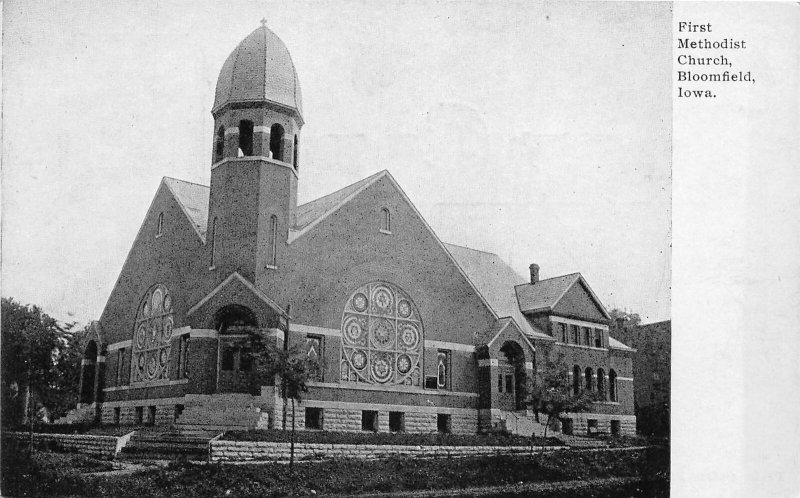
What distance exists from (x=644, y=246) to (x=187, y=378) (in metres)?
9.36

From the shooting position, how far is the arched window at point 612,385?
18.7 m

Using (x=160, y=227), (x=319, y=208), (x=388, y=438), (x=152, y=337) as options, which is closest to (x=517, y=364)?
(x=388, y=438)

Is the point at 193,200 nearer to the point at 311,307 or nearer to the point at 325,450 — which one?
the point at 311,307

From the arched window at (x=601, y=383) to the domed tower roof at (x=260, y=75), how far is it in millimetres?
8681

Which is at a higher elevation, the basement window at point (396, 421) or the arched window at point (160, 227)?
the arched window at point (160, 227)

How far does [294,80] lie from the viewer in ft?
53.1

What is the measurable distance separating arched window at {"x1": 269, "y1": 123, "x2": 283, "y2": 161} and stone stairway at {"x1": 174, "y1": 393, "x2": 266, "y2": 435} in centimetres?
484

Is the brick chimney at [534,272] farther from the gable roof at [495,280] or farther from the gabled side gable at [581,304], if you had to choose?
the gabled side gable at [581,304]

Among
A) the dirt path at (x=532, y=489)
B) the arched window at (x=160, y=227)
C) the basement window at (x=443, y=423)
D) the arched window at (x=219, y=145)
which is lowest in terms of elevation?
the dirt path at (x=532, y=489)

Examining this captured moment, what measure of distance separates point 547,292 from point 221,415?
24.5ft

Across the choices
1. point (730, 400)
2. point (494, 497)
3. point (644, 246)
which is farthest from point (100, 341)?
point (730, 400)

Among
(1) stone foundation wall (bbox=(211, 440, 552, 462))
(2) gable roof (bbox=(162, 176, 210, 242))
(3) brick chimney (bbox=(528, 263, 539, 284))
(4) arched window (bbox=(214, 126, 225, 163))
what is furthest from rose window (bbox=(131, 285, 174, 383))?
(3) brick chimney (bbox=(528, 263, 539, 284))

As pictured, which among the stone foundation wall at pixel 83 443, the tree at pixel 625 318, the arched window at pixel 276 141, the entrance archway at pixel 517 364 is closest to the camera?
the stone foundation wall at pixel 83 443

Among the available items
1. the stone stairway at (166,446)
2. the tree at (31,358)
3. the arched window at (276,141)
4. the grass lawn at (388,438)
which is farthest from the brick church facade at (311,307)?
the tree at (31,358)
